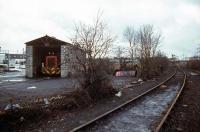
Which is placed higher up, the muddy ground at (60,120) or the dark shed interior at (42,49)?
the dark shed interior at (42,49)

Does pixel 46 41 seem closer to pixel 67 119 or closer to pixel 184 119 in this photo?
pixel 67 119

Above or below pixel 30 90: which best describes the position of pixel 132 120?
below

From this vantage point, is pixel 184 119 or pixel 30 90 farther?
pixel 30 90

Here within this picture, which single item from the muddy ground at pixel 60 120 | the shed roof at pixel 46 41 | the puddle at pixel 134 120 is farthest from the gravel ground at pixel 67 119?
the shed roof at pixel 46 41

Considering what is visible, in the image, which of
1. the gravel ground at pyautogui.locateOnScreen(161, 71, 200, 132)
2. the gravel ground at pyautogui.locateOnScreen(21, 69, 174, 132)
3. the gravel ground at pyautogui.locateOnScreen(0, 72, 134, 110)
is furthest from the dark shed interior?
the gravel ground at pyautogui.locateOnScreen(161, 71, 200, 132)

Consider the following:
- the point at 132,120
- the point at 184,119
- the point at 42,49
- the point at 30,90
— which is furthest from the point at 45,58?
the point at 184,119

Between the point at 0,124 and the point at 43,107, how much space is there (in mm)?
2424

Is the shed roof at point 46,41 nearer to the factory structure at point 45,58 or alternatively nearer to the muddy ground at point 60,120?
the factory structure at point 45,58

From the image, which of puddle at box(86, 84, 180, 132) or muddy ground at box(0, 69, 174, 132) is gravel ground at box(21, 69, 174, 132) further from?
puddle at box(86, 84, 180, 132)

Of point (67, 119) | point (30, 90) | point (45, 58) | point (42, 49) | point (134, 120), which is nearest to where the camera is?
point (134, 120)

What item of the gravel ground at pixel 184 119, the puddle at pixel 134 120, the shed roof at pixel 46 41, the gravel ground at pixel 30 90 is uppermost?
the shed roof at pixel 46 41

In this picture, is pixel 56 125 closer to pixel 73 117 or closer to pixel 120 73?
pixel 73 117

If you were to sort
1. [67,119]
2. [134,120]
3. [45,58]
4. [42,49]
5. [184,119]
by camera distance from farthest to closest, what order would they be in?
[42,49], [45,58], [184,119], [67,119], [134,120]

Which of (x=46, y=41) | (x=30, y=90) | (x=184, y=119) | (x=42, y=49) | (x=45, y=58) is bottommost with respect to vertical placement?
(x=184, y=119)
